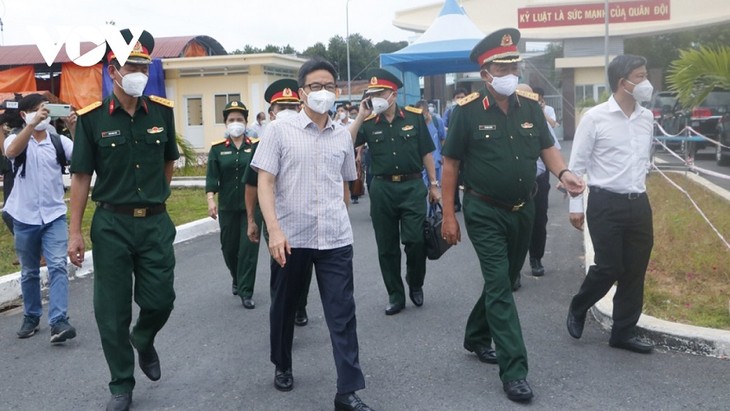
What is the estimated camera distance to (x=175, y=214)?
13.4 m

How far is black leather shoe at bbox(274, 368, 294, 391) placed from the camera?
486 centimetres

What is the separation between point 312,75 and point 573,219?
212cm

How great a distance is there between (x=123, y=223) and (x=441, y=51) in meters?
14.4

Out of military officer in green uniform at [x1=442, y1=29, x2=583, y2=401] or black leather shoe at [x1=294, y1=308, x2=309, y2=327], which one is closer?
military officer in green uniform at [x1=442, y1=29, x2=583, y2=401]

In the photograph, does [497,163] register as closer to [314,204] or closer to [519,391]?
Answer: [314,204]

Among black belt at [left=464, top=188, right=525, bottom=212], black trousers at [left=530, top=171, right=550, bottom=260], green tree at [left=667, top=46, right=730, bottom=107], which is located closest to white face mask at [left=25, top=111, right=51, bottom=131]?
black belt at [left=464, top=188, right=525, bottom=212]

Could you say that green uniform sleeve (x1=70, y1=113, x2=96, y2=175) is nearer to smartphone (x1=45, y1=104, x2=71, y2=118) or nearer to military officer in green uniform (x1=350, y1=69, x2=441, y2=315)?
smartphone (x1=45, y1=104, x2=71, y2=118)

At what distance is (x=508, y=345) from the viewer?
15.0 ft

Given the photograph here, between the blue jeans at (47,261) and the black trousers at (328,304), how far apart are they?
2121 mm

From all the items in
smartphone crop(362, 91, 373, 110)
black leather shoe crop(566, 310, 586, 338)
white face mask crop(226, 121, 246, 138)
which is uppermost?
smartphone crop(362, 91, 373, 110)

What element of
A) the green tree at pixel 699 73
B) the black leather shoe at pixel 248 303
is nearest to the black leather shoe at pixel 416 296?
the black leather shoe at pixel 248 303

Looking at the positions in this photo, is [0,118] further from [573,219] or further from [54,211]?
[573,219]

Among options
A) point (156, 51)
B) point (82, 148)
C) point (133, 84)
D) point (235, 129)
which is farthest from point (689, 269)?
point (156, 51)

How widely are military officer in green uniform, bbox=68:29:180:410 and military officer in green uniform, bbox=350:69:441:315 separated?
93.1 inches
